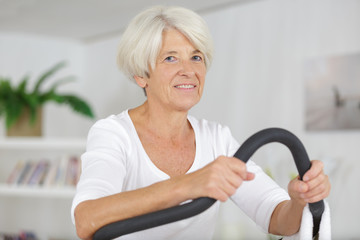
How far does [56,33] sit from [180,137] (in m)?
4.77

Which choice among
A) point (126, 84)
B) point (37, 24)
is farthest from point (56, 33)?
point (126, 84)

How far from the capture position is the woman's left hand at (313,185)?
34.3 inches

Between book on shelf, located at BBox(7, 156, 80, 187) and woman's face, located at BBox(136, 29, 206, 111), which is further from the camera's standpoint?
book on shelf, located at BBox(7, 156, 80, 187)

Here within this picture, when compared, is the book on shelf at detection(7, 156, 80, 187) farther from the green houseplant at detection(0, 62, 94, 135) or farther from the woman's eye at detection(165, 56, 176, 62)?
the woman's eye at detection(165, 56, 176, 62)

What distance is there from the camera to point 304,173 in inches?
34.4

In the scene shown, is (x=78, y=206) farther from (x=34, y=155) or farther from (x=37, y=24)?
(x=37, y=24)

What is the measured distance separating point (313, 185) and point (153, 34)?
519 millimetres

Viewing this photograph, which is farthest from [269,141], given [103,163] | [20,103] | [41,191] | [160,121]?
[20,103]

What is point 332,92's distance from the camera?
373 centimetres

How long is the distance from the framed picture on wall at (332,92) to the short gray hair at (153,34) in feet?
8.80

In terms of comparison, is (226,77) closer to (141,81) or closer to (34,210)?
(34,210)

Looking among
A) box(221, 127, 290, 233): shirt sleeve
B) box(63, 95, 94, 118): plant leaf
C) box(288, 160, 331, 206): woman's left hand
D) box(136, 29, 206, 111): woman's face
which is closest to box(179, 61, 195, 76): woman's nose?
box(136, 29, 206, 111): woman's face

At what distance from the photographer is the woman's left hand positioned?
871mm

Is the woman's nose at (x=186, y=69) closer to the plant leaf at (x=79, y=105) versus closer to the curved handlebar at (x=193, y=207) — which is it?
the curved handlebar at (x=193, y=207)
